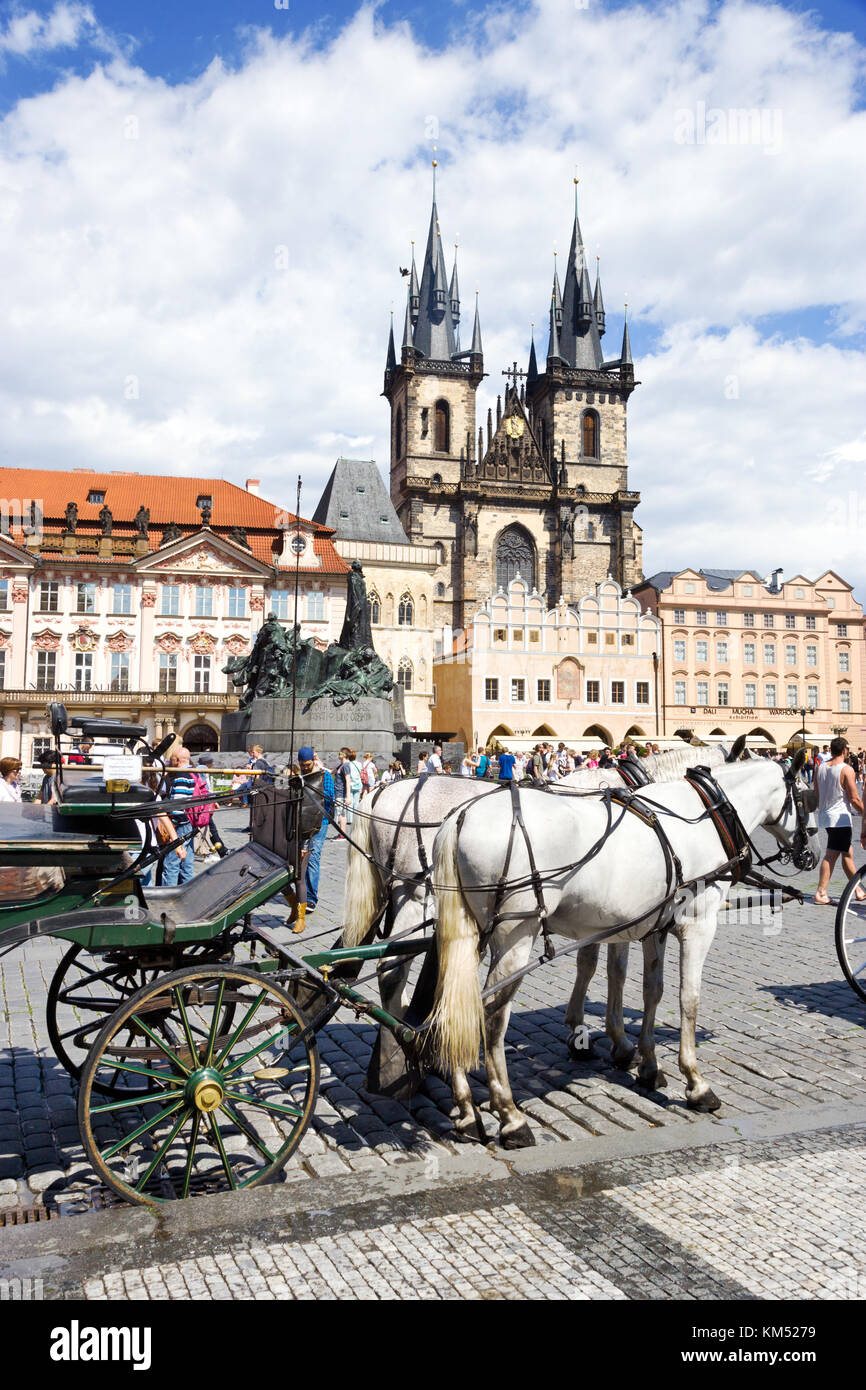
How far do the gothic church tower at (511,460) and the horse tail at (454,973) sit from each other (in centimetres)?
6394

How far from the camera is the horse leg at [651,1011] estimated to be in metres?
5.25

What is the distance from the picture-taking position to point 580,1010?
5.94 meters

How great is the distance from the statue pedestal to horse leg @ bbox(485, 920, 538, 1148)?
53.6 ft

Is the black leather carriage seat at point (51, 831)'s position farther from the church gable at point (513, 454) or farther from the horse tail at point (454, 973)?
the church gable at point (513, 454)

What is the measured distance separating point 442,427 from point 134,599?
33122mm

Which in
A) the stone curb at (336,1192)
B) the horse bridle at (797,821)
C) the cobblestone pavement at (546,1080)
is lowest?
the cobblestone pavement at (546,1080)

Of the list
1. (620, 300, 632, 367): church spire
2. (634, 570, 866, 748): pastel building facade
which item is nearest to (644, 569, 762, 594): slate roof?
(634, 570, 866, 748): pastel building facade

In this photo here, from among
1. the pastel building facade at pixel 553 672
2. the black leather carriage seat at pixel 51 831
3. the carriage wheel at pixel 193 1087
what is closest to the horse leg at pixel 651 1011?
the carriage wheel at pixel 193 1087

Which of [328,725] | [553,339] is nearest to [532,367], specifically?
[553,339]

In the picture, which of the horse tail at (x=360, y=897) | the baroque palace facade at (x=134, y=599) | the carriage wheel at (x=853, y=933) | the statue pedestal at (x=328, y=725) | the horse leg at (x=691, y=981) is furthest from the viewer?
the baroque palace facade at (x=134, y=599)

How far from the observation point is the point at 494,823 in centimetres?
471
